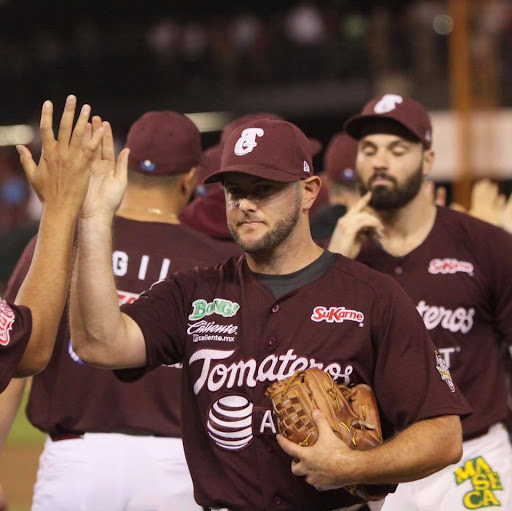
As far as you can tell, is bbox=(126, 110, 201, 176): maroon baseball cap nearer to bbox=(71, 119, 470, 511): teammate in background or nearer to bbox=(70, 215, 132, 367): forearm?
bbox=(71, 119, 470, 511): teammate in background

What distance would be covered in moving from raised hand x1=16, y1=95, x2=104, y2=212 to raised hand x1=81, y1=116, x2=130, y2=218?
0.19 feet

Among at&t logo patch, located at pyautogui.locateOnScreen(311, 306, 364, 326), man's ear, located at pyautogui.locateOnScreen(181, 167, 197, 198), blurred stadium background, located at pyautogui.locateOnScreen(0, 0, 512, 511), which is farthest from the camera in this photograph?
blurred stadium background, located at pyautogui.locateOnScreen(0, 0, 512, 511)

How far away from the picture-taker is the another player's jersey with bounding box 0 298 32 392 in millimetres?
3166

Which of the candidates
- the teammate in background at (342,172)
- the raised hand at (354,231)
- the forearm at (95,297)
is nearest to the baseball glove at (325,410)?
the forearm at (95,297)

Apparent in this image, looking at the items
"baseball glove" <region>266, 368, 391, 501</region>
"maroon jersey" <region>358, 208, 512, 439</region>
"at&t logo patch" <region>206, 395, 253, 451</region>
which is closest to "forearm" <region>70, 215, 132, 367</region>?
"at&t logo patch" <region>206, 395, 253, 451</region>

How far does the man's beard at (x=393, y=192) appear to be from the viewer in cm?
500

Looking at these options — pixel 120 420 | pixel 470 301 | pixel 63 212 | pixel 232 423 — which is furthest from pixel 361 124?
pixel 63 212

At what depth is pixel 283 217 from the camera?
3574 mm

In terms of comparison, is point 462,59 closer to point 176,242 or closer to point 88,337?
point 176,242

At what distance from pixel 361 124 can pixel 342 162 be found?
5.26 feet

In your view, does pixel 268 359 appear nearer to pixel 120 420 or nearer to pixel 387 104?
pixel 120 420

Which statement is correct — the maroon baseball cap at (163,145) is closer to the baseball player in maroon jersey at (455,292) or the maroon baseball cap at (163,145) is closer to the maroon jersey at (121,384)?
the maroon jersey at (121,384)

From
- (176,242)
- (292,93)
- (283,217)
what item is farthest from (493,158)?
(283,217)

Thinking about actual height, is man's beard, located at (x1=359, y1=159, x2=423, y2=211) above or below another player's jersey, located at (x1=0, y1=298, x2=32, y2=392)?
above
